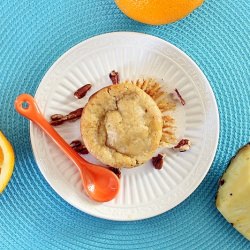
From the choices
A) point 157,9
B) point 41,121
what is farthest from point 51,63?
point 157,9

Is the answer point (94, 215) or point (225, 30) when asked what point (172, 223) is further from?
point (225, 30)

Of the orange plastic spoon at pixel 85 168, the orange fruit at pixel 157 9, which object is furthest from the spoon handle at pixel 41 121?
the orange fruit at pixel 157 9

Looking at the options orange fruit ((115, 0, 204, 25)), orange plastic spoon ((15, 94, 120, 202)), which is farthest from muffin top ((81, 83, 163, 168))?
orange fruit ((115, 0, 204, 25))

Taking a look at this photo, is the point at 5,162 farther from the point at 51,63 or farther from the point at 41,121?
the point at 51,63

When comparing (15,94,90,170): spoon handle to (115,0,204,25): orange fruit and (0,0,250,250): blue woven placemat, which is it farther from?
(115,0,204,25): orange fruit

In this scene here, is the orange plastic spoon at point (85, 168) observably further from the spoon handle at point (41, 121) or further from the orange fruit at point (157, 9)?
the orange fruit at point (157, 9)

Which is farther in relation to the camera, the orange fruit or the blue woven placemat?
the blue woven placemat
